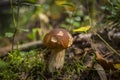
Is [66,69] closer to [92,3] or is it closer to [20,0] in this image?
[20,0]

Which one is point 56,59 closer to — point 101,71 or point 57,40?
point 57,40

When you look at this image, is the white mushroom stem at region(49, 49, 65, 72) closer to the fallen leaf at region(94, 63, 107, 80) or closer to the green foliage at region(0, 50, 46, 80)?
the green foliage at region(0, 50, 46, 80)

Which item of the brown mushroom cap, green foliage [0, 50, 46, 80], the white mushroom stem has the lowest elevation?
green foliage [0, 50, 46, 80]

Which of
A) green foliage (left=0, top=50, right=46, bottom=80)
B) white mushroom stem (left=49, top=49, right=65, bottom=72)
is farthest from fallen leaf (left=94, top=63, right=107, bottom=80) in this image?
green foliage (left=0, top=50, right=46, bottom=80)

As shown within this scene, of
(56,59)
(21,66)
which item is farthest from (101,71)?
(21,66)

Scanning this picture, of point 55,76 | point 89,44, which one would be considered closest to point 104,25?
point 89,44

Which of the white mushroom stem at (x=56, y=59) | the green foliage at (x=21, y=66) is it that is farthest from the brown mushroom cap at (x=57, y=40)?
the green foliage at (x=21, y=66)

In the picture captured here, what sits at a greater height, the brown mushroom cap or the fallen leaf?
the brown mushroom cap

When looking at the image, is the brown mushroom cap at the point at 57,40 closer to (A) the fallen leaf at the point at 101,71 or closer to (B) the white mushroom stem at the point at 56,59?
(B) the white mushroom stem at the point at 56,59
